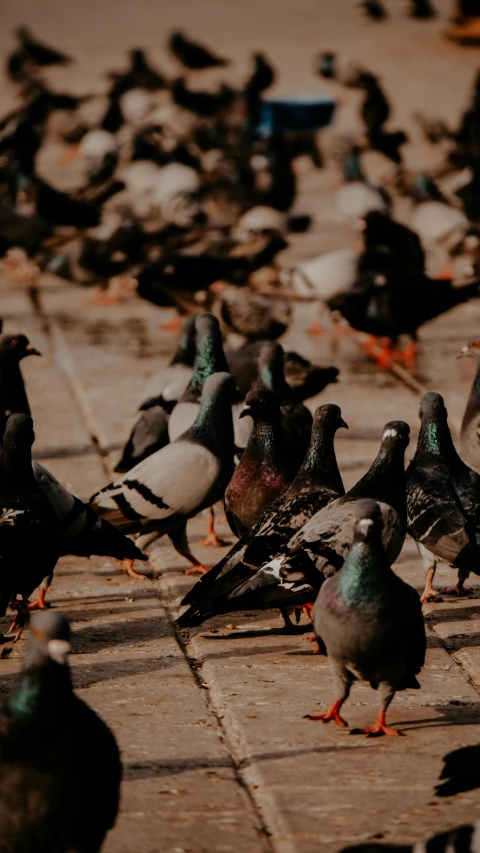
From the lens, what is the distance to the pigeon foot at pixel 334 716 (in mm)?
5121

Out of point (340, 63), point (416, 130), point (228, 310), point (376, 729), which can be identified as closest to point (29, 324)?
point (228, 310)

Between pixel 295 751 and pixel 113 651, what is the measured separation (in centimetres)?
125

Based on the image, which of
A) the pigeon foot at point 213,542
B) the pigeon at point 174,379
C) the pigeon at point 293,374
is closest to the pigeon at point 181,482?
the pigeon foot at point 213,542

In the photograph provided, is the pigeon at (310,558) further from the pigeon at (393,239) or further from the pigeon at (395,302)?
the pigeon at (393,239)

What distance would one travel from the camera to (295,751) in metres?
4.93

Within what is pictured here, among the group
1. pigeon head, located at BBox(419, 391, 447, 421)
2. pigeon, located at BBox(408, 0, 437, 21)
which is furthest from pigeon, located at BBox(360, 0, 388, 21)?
pigeon head, located at BBox(419, 391, 447, 421)

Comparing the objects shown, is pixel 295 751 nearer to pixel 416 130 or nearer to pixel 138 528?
pixel 138 528

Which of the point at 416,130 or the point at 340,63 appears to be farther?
the point at 340,63

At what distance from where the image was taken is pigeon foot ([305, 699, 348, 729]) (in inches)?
202

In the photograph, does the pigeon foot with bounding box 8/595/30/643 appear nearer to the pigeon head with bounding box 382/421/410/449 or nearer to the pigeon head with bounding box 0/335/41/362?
the pigeon head with bounding box 382/421/410/449

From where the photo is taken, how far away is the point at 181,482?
6809 millimetres

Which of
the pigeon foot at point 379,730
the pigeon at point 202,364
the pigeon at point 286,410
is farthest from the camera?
the pigeon at point 202,364

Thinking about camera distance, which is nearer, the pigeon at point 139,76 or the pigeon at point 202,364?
the pigeon at point 202,364

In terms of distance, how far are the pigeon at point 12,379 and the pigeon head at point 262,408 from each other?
1.61 m
